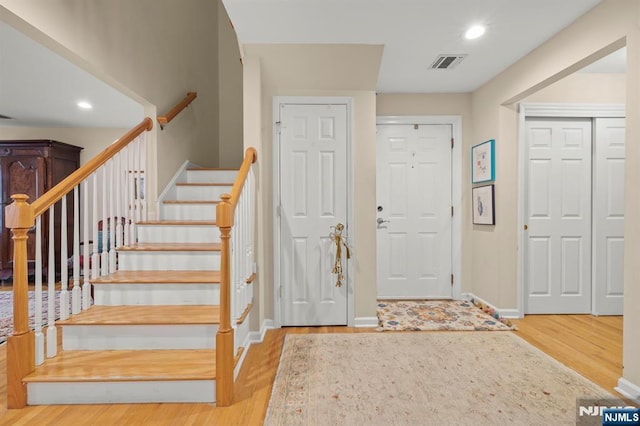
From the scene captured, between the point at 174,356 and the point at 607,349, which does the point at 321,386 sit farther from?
the point at 607,349

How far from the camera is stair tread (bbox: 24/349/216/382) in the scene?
185 centimetres

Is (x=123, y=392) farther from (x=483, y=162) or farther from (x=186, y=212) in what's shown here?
(x=483, y=162)

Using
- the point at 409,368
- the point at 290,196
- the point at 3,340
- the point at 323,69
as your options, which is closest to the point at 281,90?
the point at 323,69

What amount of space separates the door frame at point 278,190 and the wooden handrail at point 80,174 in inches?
44.5

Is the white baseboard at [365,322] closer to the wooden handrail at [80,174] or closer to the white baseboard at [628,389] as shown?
the white baseboard at [628,389]

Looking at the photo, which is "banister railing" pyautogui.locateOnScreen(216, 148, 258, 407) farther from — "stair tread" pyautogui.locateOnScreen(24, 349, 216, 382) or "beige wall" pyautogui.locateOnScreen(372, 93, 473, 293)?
"beige wall" pyautogui.locateOnScreen(372, 93, 473, 293)

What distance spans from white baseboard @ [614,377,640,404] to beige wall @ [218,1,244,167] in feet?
14.5

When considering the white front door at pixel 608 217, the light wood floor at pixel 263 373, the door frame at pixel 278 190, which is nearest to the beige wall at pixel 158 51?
the door frame at pixel 278 190

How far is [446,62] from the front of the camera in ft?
9.98

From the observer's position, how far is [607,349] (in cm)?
261

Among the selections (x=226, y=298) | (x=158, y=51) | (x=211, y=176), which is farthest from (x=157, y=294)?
(x=158, y=51)

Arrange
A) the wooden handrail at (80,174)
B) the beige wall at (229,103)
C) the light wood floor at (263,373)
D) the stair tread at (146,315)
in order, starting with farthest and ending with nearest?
the beige wall at (229,103) < the stair tread at (146,315) < the wooden handrail at (80,174) < the light wood floor at (263,373)

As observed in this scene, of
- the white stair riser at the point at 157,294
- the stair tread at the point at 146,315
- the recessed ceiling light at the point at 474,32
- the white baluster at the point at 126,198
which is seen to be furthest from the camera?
the white baluster at the point at 126,198

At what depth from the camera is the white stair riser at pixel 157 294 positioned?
235cm
